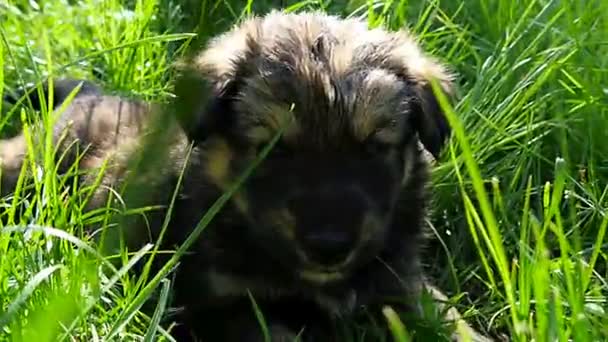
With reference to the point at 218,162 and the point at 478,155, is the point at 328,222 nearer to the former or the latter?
the point at 218,162

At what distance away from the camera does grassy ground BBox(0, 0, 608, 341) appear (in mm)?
2291

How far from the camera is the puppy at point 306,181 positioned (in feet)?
8.55

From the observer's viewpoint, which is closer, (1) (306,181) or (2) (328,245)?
(2) (328,245)

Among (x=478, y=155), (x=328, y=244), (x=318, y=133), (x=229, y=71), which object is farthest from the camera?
(x=478, y=155)

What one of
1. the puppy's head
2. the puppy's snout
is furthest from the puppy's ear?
the puppy's snout

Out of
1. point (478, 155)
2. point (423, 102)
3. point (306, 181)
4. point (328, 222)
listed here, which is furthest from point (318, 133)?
point (478, 155)

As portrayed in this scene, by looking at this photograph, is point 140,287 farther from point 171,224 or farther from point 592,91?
point 592,91

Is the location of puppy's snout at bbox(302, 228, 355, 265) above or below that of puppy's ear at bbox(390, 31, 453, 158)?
below

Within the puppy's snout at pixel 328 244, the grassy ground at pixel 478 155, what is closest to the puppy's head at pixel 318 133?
the puppy's snout at pixel 328 244

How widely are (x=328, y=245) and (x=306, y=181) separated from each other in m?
0.22

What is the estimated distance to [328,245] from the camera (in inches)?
96.0

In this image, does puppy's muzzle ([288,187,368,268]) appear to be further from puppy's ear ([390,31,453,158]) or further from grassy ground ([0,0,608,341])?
puppy's ear ([390,31,453,158])

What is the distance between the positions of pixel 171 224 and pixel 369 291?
0.59 meters

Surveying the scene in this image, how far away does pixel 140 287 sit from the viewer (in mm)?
2578
